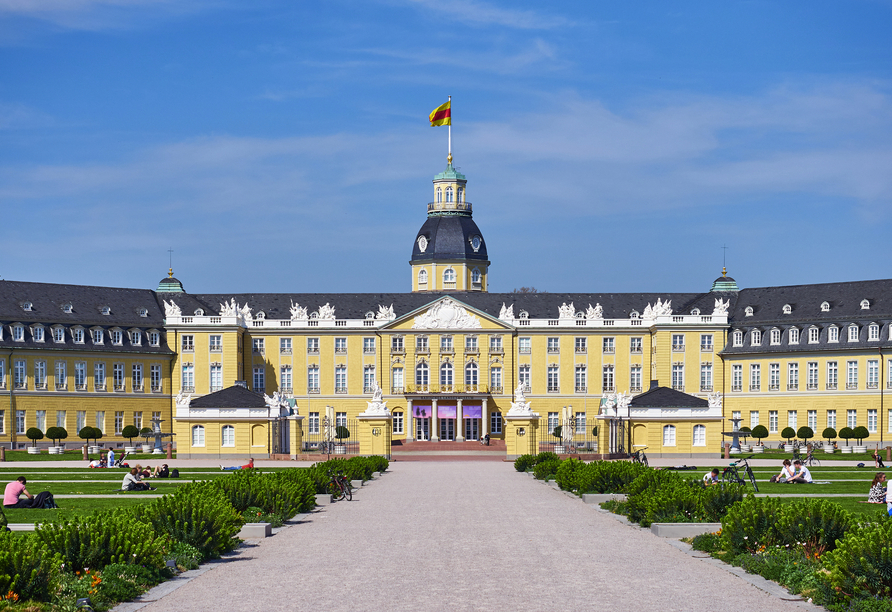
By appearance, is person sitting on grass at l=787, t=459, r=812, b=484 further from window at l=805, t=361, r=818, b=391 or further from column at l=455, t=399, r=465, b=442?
column at l=455, t=399, r=465, b=442

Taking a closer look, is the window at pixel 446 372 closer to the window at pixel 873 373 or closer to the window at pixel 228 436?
the window at pixel 873 373

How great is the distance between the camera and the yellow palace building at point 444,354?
92562 mm

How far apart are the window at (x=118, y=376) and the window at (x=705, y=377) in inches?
1769

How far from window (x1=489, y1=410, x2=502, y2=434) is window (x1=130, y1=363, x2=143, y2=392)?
2774 cm

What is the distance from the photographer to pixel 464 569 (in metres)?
20.3

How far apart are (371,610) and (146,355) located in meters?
84.6

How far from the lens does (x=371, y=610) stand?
16.5 m

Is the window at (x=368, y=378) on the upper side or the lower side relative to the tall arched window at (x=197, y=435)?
upper

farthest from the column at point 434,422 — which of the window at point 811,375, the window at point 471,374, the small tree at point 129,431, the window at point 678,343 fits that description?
the window at point 811,375

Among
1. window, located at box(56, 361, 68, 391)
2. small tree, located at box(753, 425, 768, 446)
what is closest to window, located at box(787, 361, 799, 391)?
small tree, located at box(753, 425, 768, 446)

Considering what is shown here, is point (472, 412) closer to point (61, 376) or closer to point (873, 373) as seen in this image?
point (873, 373)


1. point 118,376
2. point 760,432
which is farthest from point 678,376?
point 118,376

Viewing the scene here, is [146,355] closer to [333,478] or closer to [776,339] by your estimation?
[776,339]

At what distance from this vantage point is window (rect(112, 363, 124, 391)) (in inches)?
3799
